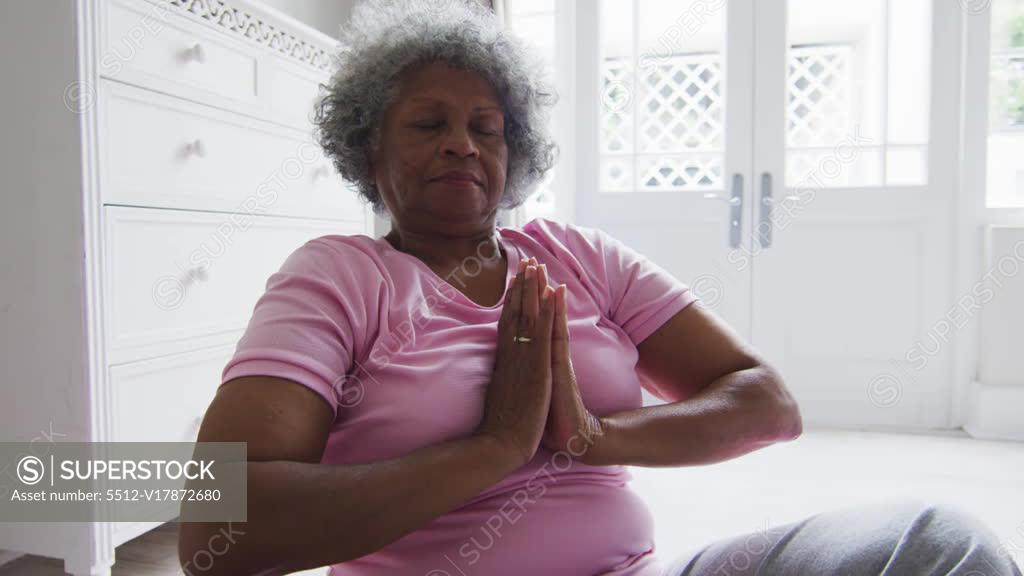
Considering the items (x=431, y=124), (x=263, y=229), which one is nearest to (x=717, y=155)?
(x=263, y=229)

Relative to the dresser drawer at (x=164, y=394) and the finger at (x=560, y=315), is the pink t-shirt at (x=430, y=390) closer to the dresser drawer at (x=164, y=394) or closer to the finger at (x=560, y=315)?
the finger at (x=560, y=315)

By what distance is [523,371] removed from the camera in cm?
75

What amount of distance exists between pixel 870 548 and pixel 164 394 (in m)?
1.45

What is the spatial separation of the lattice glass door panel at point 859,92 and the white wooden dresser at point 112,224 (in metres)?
2.32

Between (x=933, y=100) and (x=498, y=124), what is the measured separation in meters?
2.61

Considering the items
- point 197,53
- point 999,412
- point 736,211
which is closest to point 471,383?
point 197,53

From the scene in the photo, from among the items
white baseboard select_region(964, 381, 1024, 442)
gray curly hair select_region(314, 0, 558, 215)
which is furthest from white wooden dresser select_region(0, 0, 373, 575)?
white baseboard select_region(964, 381, 1024, 442)

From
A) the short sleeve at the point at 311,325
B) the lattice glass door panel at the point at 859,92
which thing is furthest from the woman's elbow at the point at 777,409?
the lattice glass door panel at the point at 859,92

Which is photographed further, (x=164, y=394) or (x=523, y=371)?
(x=164, y=394)

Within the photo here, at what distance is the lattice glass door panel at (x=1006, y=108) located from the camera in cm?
276

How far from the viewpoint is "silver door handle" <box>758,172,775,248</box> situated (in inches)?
117

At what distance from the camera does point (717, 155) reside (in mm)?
3051

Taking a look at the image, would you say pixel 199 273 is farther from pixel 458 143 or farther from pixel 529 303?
pixel 529 303

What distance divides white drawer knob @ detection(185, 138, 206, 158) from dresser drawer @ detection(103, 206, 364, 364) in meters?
0.14
